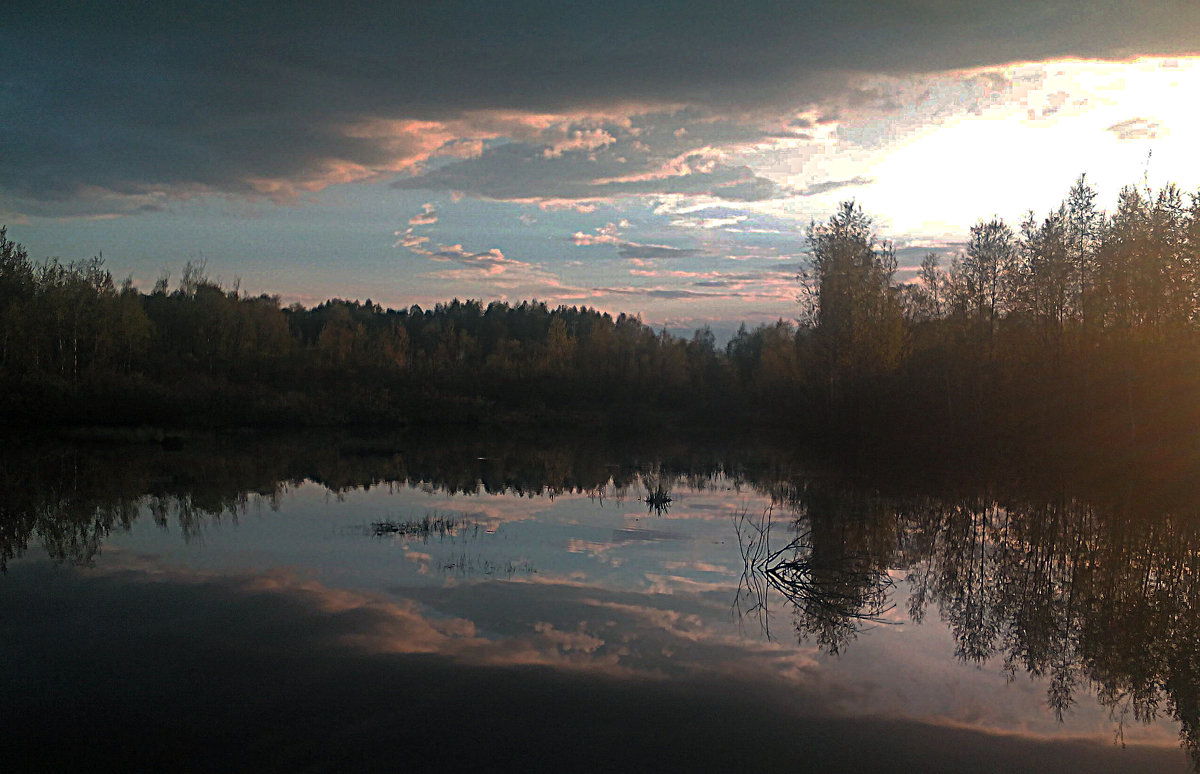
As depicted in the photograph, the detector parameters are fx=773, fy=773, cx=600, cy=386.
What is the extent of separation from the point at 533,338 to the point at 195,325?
59.4 m

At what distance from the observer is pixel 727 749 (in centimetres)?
590

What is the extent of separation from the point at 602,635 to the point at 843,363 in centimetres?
3418

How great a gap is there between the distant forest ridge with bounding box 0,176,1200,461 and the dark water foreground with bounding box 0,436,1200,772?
44.3ft

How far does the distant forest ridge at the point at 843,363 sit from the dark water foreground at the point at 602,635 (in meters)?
13.5

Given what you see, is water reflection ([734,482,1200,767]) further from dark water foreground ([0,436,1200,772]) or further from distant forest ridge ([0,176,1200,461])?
distant forest ridge ([0,176,1200,461])

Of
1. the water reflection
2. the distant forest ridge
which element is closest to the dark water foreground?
the water reflection

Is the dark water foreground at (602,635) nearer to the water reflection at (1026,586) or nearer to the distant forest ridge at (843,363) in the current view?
the water reflection at (1026,586)

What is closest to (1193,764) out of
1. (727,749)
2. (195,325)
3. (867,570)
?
(727,749)

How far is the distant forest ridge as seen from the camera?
97.3 feet

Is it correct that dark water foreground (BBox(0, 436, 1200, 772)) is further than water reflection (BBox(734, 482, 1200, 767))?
No

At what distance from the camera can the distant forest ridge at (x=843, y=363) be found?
97.3 feet

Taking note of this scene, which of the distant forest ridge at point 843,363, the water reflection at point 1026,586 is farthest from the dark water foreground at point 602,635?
the distant forest ridge at point 843,363

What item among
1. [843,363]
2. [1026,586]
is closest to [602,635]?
[1026,586]

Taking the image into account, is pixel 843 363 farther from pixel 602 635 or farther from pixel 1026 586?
pixel 602 635
